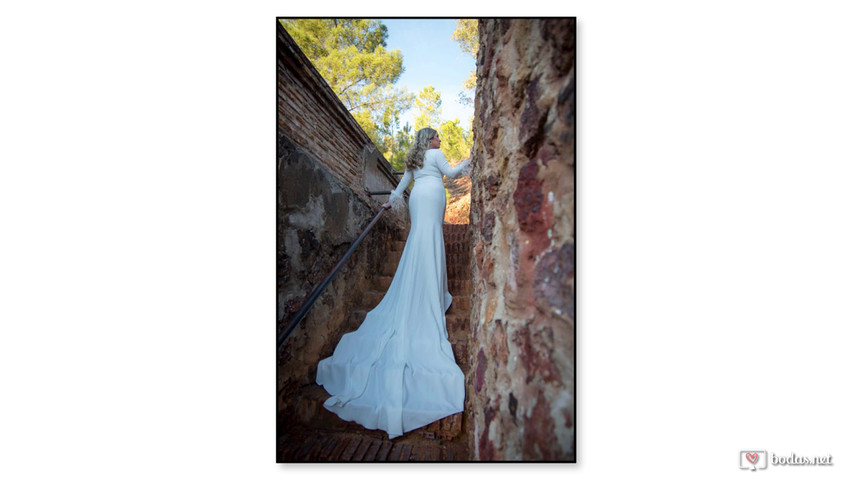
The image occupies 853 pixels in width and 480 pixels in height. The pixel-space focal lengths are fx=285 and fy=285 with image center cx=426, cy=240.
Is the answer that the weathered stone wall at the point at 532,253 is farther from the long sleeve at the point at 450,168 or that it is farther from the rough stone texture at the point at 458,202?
the rough stone texture at the point at 458,202

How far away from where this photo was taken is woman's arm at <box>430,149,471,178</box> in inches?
87.7

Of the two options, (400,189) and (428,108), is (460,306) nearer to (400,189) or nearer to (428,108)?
(400,189)

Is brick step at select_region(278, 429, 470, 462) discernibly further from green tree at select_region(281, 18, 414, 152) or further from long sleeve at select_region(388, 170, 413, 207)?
green tree at select_region(281, 18, 414, 152)

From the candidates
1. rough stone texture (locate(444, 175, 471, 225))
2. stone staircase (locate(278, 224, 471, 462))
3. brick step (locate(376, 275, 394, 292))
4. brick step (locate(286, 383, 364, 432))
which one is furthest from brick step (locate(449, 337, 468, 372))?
rough stone texture (locate(444, 175, 471, 225))

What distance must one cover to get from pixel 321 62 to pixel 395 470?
254 centimetres

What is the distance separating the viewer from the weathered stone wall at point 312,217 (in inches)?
68.7

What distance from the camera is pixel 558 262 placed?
35.2 inches

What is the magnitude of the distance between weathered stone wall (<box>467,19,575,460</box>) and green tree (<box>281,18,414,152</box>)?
0.90 m

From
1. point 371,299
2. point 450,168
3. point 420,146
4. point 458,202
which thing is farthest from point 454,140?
point 458,202

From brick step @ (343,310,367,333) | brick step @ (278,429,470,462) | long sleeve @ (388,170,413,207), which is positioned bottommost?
brick step @ (278,429,470,462)

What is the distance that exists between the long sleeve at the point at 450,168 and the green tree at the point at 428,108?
9.9 inches
